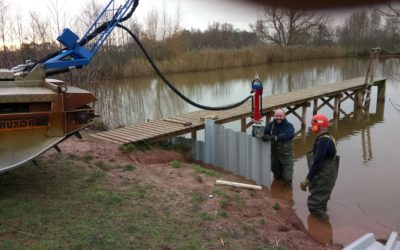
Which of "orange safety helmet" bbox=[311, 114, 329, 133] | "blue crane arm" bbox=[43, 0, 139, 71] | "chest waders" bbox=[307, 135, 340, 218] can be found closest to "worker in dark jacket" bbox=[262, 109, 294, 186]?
"chest waders" bbox=[307, 135, 340, 218]

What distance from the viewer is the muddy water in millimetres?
7098

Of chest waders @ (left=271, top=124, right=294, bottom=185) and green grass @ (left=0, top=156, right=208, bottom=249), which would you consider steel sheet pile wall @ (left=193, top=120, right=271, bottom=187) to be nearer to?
chest waders @ (left=271, top=124, right=294, bottom=185)

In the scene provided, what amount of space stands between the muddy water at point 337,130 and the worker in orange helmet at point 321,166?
0.44 meters

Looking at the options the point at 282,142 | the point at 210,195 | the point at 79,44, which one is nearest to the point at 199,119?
the point at 282,142

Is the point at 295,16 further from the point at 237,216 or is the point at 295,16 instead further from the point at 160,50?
the point at 160,50

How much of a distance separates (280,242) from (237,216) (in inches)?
31.7

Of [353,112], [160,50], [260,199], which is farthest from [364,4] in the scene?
[160,50]

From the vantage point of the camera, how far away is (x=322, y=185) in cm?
665

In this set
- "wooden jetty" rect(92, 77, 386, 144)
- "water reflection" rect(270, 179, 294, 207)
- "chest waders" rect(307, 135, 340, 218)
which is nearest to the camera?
"chest waders" rect(307, 135, 340, 218)

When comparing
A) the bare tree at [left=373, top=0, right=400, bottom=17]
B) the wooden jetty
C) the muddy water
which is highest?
the bare tree at [left=373, top=0, right=400, bottom=17]

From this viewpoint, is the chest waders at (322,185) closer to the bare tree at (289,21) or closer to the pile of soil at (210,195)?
the pile of soil at (210,195)

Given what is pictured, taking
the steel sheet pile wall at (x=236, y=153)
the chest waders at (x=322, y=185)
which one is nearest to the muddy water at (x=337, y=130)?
the chest waders at (x=322, y=185)

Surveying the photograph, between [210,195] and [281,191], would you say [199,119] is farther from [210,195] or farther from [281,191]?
[210,195]

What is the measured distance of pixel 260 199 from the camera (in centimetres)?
671
